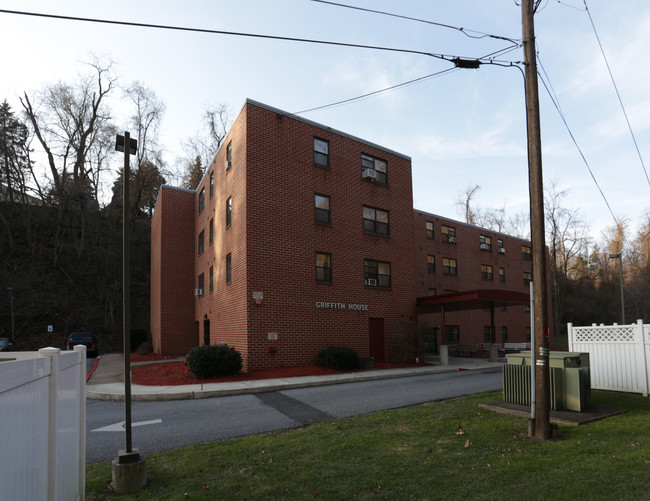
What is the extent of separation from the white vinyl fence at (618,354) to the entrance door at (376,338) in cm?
1020

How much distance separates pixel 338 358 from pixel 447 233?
72.1ft

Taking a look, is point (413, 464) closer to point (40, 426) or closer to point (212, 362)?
point (40, 426)

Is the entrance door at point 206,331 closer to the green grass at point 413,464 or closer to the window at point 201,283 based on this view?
the window at point 201,283

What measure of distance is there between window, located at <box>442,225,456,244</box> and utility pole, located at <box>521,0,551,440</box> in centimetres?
2890

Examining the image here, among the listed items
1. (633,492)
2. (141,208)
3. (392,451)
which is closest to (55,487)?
(392,451)

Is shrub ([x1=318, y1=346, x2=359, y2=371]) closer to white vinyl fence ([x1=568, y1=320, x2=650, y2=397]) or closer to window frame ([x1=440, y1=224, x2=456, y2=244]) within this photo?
white vinyl fence ([x1=568, y1=320, x2=650, y2=397])

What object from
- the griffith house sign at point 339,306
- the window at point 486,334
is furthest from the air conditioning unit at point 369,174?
the window at point 486,334

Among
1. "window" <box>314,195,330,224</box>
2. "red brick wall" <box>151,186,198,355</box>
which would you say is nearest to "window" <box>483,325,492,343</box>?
"window" <box>314,195,330,224</box>

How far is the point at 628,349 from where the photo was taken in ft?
34.5

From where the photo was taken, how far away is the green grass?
4.67 metres

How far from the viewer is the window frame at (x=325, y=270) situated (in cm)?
1931

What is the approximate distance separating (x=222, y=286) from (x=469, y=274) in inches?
931

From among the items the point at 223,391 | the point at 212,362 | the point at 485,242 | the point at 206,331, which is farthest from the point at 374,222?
the point at 485,242

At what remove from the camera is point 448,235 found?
119 feet
